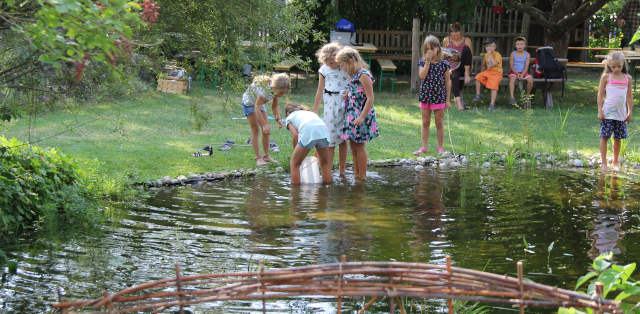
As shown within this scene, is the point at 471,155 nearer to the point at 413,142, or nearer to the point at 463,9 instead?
the point at 413,142

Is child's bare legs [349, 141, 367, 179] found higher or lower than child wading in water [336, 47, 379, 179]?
lower

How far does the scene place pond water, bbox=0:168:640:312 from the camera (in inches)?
192

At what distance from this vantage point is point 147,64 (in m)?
5.06

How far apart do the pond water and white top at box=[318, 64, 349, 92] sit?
1111 mm

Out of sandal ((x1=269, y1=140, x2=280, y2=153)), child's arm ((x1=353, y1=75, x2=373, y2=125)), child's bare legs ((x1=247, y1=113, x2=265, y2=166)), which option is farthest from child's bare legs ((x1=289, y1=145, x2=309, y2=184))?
sandal ((x1=269, y1=140, x2=280, y2=153))

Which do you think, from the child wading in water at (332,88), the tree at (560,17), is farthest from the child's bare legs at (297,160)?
the tree at (560,17)

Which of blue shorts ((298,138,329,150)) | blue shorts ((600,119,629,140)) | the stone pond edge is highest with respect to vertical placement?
blue shorts ((600,119,629,140))

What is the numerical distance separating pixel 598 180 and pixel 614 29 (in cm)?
1756

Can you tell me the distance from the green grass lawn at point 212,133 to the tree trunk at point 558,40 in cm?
170

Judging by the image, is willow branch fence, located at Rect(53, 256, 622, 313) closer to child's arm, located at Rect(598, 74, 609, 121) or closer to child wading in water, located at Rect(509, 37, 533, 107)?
child's arm, located at Rect(598, 74, 609, 121)

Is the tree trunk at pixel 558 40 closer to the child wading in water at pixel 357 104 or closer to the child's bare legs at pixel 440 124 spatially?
the child's bare legs at pixel 440 124

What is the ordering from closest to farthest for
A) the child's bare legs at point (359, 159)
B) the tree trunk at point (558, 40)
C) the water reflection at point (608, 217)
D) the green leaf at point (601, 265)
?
the green leaf at point (601, 265)
the water reflection at point (608, 217)
the child's bare legs at point (359, 159)
the tree trunk at point (558, 40)

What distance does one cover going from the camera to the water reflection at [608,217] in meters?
5.59

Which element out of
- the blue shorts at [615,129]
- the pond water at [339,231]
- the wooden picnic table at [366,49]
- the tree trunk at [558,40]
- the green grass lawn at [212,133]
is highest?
the tree trunk at [558,40]
